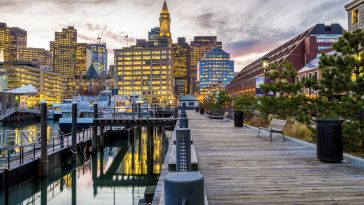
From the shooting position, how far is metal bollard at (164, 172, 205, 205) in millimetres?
3434

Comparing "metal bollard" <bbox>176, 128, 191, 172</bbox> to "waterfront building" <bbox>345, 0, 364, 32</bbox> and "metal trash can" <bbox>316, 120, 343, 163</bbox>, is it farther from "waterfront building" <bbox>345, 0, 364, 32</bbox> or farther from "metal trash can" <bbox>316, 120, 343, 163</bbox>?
"waterfront building" <bbox>345, 0, 364, 32</bbox>

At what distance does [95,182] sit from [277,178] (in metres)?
17.8

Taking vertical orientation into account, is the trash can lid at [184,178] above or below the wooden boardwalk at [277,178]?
above

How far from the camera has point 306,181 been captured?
7.70m

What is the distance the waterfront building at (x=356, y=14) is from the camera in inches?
1516

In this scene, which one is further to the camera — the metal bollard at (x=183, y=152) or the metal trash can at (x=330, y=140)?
the metal trash can at (x=330, y=140)

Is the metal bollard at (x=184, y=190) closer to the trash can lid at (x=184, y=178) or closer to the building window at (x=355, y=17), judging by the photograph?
the trash can lid at (x=184, y=178)

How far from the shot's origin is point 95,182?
75.8ft

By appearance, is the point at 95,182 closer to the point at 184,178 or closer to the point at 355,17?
the point at 184,178

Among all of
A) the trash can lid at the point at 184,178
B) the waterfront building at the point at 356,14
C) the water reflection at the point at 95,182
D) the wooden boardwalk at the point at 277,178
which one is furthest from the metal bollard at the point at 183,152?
the waterfront building at the point at 356,14

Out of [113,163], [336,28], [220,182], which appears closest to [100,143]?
[113,163]

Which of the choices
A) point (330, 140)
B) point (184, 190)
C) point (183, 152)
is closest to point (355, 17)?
point (330, 140)

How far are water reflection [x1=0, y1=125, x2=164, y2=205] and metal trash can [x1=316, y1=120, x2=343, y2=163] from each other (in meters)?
11.3

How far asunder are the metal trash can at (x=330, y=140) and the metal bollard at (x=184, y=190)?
725 centimetres
